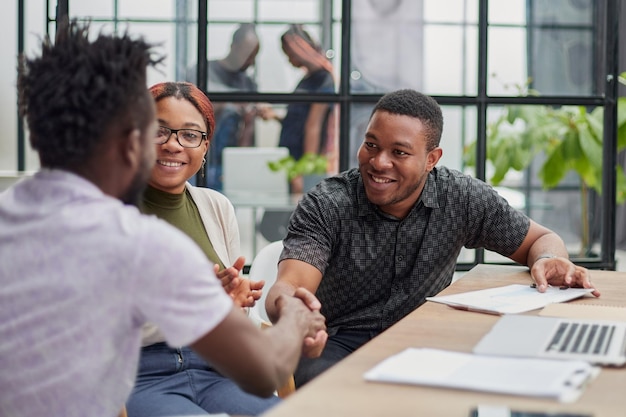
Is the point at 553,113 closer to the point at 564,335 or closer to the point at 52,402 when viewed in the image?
the point at 564,335

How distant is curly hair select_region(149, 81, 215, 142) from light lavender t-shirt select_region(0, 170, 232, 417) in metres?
1.14

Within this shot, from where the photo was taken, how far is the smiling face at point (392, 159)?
2.67 m

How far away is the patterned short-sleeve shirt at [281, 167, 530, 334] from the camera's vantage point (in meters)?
2.68

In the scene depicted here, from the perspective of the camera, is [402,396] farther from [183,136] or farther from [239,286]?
[183,136]

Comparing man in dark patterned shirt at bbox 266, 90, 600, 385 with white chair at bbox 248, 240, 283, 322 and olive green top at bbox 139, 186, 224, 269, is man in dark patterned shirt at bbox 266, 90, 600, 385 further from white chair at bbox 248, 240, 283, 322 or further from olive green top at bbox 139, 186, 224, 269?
olive green top at bbox 139, 186, 224, 269

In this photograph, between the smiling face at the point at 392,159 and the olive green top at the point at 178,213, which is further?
the smiling face at the point at 392,159

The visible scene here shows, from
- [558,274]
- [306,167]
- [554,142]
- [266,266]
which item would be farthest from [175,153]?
[554,142]

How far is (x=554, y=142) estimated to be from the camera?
3939 mm

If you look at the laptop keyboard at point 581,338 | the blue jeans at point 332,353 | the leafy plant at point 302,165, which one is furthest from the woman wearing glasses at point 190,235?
the leafy plant at point 302,165

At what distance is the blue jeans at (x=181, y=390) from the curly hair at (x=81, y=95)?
2.79ft

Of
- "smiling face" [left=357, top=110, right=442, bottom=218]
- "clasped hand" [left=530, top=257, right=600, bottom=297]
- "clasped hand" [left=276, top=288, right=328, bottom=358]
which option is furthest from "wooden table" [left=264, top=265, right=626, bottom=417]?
"smiling face" [left=357, top=110, right=442, bottom=218]

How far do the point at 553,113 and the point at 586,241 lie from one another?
0.56 metres

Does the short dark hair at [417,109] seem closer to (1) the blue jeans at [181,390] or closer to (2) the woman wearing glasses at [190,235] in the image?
(2) the woman wearing glasses at [190,235]

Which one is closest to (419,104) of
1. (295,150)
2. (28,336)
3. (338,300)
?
(338,300)
